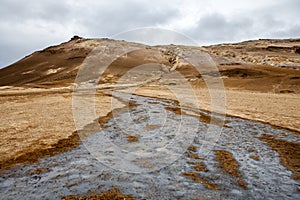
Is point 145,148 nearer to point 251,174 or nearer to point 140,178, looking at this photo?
point 140,178

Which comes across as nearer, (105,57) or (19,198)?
(19,198)

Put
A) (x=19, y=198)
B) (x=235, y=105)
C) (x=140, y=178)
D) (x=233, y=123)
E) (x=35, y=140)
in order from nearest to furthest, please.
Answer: (x=19, y=198) < (x=140, y=178) < (x=35, y=140) < (x=233, y=123) < (x=235, y=105)

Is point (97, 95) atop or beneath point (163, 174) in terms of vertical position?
atop

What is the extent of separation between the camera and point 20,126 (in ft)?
63.3

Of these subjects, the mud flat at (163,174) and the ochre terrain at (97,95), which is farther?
the ochre terrain at (97,95)

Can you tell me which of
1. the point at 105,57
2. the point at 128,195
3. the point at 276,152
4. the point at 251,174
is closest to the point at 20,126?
the point at 128,195

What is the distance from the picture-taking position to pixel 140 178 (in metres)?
10.6

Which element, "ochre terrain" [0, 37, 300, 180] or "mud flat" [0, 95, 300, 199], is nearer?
"mud flat" [0, 95, 300, 199]

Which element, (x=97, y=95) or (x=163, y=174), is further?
(x=97, y=95)

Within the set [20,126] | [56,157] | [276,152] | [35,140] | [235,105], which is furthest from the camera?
[235,105]

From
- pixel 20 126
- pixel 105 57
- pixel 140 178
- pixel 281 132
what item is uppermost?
pixel 105 57

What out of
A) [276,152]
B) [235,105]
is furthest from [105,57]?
[276,152]

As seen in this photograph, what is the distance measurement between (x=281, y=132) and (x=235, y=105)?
14.3m

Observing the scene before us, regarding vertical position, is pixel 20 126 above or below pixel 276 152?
above
